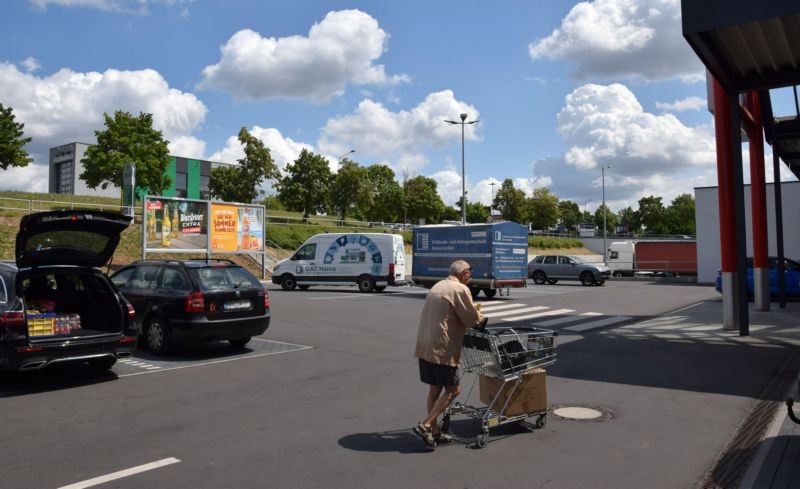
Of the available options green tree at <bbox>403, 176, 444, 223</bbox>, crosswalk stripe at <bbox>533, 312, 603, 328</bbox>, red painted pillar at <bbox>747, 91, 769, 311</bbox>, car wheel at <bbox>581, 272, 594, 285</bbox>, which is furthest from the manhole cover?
green tree at <bbox>403, 176, 444, 223</bbox>

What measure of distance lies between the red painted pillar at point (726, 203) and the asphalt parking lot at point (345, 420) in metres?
1.88

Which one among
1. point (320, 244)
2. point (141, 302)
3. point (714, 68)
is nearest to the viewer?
point (141, 302)

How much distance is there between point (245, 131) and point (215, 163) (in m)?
59.0

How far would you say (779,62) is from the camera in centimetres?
1215

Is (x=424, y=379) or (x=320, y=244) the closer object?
(x=424, y=379)

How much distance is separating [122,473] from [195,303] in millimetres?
5046

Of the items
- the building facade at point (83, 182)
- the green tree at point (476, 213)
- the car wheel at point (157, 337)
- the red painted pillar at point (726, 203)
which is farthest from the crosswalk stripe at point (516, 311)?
the green tree at point (476, 213)

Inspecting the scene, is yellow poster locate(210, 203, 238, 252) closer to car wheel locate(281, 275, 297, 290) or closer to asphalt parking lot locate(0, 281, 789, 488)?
car wheel locate(281, 275, 297, 290)

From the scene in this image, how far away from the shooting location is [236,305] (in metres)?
9.89

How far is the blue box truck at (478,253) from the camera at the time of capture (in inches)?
817

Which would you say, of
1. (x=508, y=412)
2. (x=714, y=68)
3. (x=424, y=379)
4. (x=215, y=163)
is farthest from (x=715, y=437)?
(x=215, y=163)

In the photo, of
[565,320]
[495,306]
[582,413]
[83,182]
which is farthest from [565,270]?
[83,182]

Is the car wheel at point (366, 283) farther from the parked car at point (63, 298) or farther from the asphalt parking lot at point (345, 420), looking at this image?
the parked car at point (63, 298)

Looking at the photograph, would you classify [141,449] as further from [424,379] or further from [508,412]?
[508,412]
